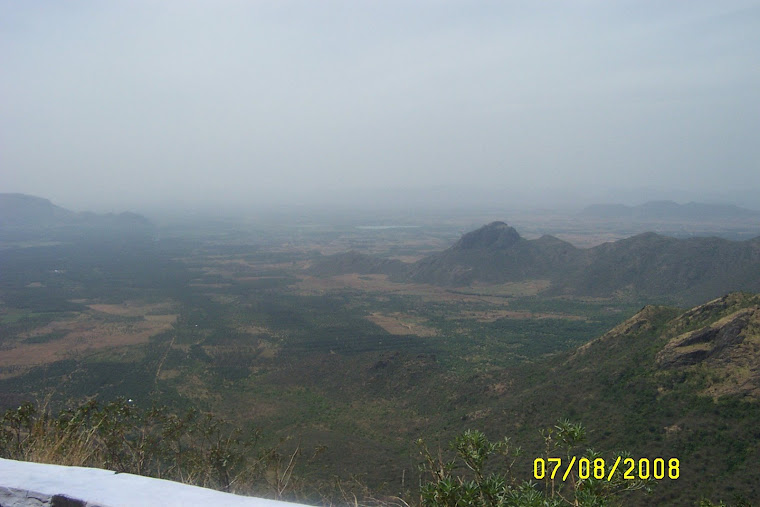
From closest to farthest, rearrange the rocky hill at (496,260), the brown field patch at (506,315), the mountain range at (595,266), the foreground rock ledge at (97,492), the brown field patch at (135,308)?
the foreground rock ledge at (97,492)
the brown field patch at (506,315)
the brown field patch at (135,308)
the mountain range at (595,266)
the rocky hill at (496,260)

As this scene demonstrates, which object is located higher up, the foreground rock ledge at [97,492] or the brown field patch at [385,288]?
the foreground rock ledge at [97,492]

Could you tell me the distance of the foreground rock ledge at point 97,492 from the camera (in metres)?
3.88

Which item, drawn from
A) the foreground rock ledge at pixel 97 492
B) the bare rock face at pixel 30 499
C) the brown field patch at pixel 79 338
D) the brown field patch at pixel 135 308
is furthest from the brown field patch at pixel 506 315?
the bare rock face at pixel 30 499

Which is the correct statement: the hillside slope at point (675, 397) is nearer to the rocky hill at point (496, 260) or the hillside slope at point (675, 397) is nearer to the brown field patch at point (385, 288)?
the brown field patch at point (385, 288)

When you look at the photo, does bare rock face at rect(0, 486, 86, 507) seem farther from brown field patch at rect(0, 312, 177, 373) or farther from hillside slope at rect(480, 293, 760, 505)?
brown field patch at rect(0, 312, 177, 373)

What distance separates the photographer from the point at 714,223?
7254 inches

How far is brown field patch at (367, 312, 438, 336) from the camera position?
5522 centimetres

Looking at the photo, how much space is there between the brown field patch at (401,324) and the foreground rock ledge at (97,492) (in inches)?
2005

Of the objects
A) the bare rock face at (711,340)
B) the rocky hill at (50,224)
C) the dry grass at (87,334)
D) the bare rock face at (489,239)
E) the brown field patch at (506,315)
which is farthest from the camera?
the rocky hill at (50,224)

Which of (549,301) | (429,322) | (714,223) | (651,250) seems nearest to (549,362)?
(429,322)

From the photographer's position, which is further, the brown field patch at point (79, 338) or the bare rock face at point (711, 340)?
the brown field patch at point (79, 338)

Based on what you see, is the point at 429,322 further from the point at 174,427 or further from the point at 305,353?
the point at 174,427

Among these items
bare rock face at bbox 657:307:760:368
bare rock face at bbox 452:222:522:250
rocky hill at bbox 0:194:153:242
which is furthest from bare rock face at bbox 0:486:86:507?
rocky hill at bbox 0:194:153:242

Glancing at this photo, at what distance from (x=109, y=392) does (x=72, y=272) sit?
240 ft
